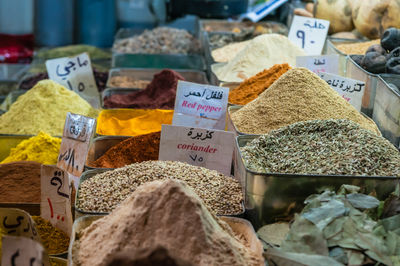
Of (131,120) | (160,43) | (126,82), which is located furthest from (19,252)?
(160,43)

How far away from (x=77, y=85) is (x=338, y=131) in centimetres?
149

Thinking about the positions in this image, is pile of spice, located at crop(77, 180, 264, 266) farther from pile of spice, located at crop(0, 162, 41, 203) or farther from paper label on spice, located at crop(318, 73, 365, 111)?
paper label on spice, located at crop(318, 73, 365, 111)

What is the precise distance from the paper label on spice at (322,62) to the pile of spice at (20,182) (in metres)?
1.08

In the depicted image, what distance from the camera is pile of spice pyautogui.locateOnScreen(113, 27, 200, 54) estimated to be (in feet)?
10.7

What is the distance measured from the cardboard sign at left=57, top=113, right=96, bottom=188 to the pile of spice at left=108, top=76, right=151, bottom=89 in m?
1.01

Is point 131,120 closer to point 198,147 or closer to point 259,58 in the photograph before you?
point 198,147

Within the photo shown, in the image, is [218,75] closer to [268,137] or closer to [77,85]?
[77,85]

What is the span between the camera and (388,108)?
5.15 ft

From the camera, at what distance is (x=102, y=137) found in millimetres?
1704

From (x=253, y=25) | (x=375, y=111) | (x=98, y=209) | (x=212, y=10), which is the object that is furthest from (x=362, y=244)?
(x=212, y=10)

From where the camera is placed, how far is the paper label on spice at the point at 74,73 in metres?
2.43

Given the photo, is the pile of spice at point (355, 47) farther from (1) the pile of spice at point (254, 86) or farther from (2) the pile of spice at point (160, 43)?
(2) the pile of spice at point (160, 43)

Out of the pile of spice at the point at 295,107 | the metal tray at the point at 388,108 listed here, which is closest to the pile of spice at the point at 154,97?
the pile of spice at the point at 295,107

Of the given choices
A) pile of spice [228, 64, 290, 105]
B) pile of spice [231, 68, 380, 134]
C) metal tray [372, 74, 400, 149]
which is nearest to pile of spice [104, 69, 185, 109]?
pile of spice [228, 64, 290, 105]
